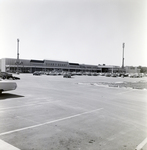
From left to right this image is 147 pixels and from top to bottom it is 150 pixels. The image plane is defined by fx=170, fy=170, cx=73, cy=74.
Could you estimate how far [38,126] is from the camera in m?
5.78

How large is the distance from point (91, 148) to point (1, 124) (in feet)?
10.9

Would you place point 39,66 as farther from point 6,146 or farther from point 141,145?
point 141,145

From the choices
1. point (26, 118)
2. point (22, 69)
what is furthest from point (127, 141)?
point (22, 69)

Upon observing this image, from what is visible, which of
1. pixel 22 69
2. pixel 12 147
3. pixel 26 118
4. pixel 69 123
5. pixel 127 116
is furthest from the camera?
pixel 22 69

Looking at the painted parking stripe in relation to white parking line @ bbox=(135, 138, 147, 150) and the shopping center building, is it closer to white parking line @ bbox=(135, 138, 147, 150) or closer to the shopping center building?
white parking line @ bbox=(135, 138, 147, 150)

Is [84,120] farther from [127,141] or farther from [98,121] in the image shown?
[127,141]

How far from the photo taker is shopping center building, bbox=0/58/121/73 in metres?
108

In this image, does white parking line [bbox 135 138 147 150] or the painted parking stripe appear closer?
the painted parking stripe

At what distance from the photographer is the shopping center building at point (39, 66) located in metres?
108

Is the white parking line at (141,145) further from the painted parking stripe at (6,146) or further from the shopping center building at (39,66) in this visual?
the shopping center building at (39,66)

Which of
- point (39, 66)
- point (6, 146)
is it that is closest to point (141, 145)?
point (6, 146)

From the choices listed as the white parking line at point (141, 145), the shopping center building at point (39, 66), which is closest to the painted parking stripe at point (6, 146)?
the white parking line at point (141, 145)

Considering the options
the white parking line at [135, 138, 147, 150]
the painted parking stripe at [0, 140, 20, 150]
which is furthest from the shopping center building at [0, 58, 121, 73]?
the white parking line at [135, 138, 147, 150]

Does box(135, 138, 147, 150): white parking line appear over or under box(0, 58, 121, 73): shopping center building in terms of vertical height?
under
